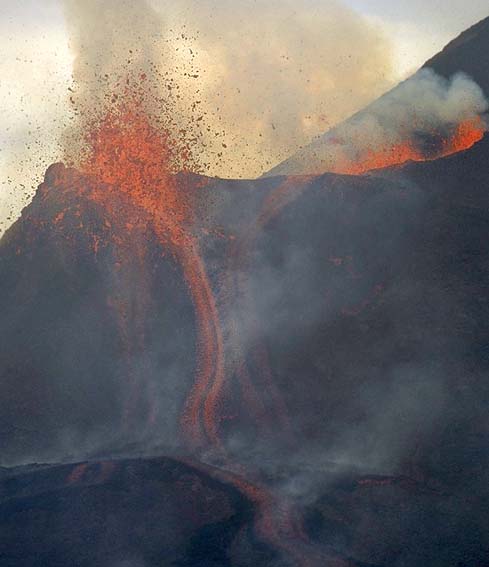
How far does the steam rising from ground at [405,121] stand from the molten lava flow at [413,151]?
0.28 feet

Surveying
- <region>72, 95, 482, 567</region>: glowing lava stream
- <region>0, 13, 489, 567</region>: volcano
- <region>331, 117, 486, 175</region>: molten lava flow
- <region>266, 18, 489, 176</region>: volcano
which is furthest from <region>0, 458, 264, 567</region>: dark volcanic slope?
<region>331, 117, 486, 175</region>: molten lava flow

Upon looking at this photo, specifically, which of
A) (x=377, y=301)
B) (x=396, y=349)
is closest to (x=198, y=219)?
(x=377, y=301)

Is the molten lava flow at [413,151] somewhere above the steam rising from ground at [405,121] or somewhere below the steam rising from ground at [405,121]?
below

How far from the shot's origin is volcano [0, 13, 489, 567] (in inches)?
557

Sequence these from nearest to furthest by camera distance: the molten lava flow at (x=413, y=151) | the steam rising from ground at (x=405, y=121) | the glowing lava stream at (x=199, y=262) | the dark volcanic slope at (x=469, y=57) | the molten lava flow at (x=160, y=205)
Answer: the glowing lava stream at (x=199, y=262) < the molten lava flow at (x=160, y=205) < the molten lava flow at (x=413, y=151) < the steam rising from ground at (x=405, y=121) < the dark volcanic slope at (x=469, y=57)

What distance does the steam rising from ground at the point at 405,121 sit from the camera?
30.8 meters

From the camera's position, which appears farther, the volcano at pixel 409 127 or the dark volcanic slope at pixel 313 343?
the volcano at pixel 409 127

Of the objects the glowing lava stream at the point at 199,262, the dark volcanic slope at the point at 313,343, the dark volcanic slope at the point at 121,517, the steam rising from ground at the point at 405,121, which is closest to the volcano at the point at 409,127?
the steam rising from ground at the point at 405,121

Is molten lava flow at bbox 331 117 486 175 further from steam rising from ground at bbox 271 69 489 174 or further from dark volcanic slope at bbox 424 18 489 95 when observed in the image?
dark volcanic slope at bbox 424 18 489 95

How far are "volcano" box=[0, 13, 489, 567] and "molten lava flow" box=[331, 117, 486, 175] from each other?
4294 mm

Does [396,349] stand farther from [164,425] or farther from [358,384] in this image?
[164,425]

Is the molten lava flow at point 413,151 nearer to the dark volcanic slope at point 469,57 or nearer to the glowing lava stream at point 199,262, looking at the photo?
the glowing lava stream at point 199,262

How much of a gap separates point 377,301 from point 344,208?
413 centimetres

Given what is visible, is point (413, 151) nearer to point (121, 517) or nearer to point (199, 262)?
point (199, 262)
